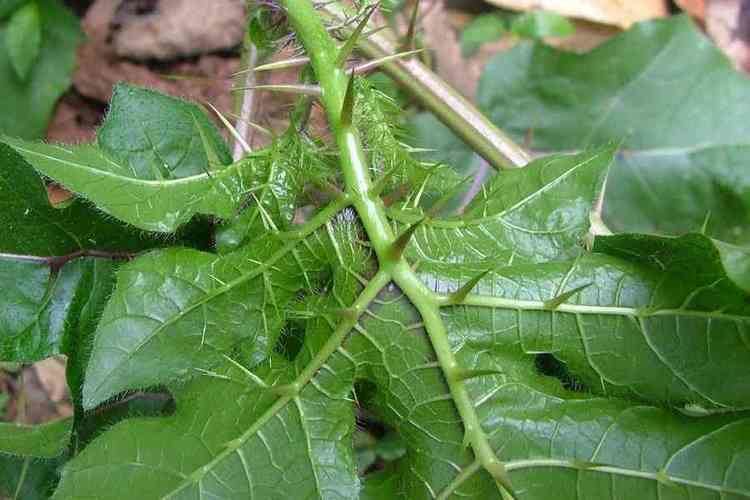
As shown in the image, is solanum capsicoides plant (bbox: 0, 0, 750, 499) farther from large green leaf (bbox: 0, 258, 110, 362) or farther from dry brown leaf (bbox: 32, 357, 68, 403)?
dry brown leaf (bbox: 32, 357, 68, 403)

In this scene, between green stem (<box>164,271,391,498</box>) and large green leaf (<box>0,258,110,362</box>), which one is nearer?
green stem (<box>164,271,391,498</box>)

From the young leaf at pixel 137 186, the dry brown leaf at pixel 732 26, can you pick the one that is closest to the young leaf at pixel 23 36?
the young leaf at pixel 137 186

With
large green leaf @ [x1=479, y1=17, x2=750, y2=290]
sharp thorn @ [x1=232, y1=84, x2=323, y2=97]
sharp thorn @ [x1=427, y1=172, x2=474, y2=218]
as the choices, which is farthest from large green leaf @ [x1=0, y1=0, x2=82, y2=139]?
sharp thorn @ [x1=427, y1=172, x2=474, y2=218]

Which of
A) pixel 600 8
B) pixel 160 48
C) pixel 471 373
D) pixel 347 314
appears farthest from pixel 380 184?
pixel 600 8

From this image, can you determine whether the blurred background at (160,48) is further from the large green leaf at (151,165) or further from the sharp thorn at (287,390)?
the sharp thorn at (287,390)

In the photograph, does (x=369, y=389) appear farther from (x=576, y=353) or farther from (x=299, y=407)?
(x=576, y=353)

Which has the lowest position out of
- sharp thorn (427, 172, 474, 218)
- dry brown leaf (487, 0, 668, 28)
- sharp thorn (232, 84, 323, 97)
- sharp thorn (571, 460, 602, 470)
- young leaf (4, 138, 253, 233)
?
sharp thorn (571, 460, 602, 470)

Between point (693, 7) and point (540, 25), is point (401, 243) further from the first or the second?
point (693, 7)

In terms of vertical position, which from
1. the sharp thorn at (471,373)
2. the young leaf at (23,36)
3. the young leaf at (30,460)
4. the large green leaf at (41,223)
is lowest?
the young leaf at (30,460)
